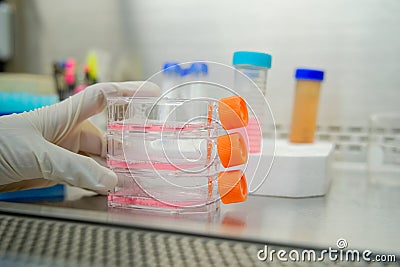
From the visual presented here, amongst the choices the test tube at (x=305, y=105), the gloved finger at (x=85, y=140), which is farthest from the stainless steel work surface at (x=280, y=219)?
the test tube at (x=305, y=105)

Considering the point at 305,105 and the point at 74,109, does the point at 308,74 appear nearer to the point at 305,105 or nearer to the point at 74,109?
the point at 305,105

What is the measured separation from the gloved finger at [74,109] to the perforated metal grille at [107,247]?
0.20 metres

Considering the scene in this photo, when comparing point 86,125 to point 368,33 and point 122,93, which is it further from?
point 368,33

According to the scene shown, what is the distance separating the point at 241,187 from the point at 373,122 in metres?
0.75

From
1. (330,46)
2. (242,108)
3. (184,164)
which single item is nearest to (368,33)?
(330,46)

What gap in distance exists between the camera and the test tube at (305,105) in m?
1.24

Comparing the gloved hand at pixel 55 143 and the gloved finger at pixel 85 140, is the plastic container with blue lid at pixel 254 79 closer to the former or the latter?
the gloved hand at pixel 55 143

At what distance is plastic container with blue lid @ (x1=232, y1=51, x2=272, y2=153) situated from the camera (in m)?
0.93

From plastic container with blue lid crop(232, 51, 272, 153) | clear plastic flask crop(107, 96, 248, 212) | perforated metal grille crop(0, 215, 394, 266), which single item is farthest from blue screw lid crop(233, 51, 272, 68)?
perforated metal grille crop(0, 215, 394, 266)

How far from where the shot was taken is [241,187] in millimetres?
804

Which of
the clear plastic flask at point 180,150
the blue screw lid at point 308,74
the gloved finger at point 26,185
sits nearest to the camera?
the clear plastic flask at point 180,150
